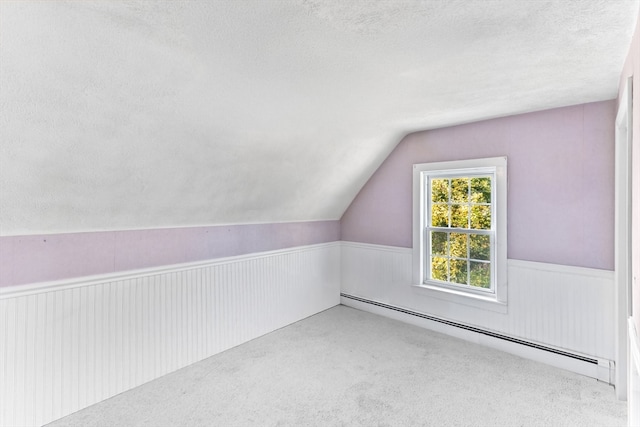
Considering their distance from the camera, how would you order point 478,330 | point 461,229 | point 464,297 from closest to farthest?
point 478,330
point 464,297
point 461,229

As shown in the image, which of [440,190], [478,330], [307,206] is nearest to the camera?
[478,330]

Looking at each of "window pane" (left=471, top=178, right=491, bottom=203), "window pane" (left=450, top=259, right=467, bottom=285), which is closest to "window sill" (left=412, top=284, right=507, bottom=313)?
"window pane" (left=450, top=259, right=467, bottom=285)

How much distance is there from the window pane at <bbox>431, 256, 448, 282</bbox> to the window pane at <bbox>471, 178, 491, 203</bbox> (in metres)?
0.77

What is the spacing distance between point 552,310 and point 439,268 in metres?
1.14

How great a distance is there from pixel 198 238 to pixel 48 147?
55.9 inches

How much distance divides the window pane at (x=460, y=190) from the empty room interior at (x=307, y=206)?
0.02 metres

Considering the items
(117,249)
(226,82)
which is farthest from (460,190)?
(117,249)

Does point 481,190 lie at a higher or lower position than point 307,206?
higher

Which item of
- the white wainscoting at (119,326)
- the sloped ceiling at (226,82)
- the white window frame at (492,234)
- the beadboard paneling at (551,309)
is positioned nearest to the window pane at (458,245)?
the white window frame at (492,234)

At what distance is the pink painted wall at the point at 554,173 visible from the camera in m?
2.64

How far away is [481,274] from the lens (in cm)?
342

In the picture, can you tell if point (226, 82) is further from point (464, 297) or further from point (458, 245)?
point (464, 297)

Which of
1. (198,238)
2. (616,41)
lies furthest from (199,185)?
(616,41)

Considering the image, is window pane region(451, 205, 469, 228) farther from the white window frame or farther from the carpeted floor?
the carpeted floor
